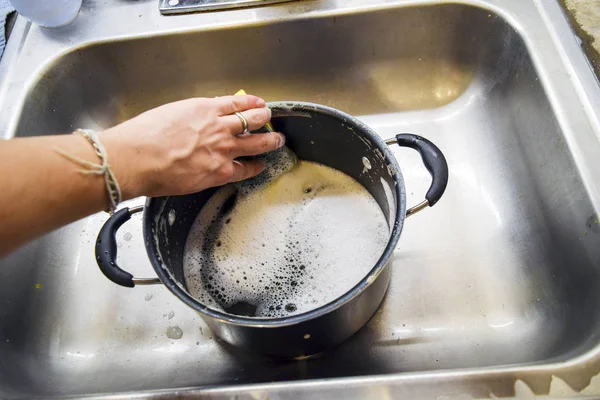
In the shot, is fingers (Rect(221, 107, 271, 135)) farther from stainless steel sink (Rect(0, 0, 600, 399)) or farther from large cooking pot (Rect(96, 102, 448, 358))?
stainless steel sink (Rect(0, 0, 600, 399))

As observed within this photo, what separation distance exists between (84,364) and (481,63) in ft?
2.65

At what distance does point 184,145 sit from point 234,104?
0.32 ft

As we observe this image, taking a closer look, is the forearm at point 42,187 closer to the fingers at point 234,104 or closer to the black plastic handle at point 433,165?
the fingers at point 234,104

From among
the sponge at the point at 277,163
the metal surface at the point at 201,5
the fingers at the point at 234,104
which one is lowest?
the sponge at the point at 277,163

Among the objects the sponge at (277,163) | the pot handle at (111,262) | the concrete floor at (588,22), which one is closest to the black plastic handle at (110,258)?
the pot handle at (111,262)

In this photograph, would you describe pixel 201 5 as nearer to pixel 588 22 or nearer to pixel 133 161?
pixel 133 161

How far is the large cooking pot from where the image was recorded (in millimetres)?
480

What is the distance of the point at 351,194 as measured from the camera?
2.30 ft

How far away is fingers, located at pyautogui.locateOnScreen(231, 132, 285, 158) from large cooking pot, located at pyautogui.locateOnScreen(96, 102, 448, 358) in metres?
0.04

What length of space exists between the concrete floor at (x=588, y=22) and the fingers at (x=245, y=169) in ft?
1.62

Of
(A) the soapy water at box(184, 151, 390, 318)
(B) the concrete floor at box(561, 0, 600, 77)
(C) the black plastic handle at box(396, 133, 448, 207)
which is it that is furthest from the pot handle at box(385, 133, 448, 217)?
(B) the concrete floor at box(561, 0, 600, 77)

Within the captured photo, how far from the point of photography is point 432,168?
559 mm

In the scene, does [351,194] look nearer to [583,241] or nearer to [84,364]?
[583,241]

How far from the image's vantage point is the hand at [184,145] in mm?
478
